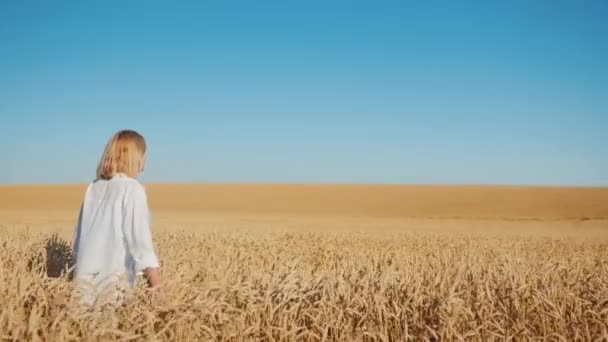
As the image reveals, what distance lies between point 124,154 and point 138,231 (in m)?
0.58

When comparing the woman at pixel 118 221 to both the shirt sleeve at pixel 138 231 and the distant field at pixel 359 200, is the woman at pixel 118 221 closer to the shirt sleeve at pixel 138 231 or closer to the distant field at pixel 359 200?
the shirt sleeve at pixel 138 231

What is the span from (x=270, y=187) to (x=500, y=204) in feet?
84.0

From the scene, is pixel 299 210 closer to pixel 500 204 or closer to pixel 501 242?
pixel 500 204

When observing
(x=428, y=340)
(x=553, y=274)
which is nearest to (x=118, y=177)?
(x=428, y=340)

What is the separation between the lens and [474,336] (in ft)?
13.9

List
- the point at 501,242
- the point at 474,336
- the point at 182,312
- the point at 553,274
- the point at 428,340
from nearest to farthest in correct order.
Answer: the point at 182,312, the point at 428,340, the point at 474,336, the point at 553,274, the point at 501,242

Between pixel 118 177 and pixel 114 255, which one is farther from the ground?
pixel 118 177

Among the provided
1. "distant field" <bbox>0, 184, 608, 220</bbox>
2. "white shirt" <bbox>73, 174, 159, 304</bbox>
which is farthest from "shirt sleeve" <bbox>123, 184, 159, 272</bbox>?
"distant field" <bbox>0, 184, 608, 220</bbox>

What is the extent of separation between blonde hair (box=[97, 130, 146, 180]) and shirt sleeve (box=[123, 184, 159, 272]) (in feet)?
0.55

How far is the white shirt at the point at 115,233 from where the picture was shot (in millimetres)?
4516

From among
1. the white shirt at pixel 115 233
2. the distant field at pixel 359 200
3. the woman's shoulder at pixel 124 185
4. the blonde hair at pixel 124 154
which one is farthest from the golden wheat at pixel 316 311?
the distant field at pixel 359 200

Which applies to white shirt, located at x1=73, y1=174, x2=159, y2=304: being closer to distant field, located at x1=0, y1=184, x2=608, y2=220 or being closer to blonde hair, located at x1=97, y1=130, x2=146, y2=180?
blonde hair, located at x1=97, y1=130, x2=146, y2=180

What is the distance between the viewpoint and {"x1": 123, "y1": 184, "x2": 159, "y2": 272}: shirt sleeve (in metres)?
4.47

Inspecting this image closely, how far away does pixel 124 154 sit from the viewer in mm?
4551
